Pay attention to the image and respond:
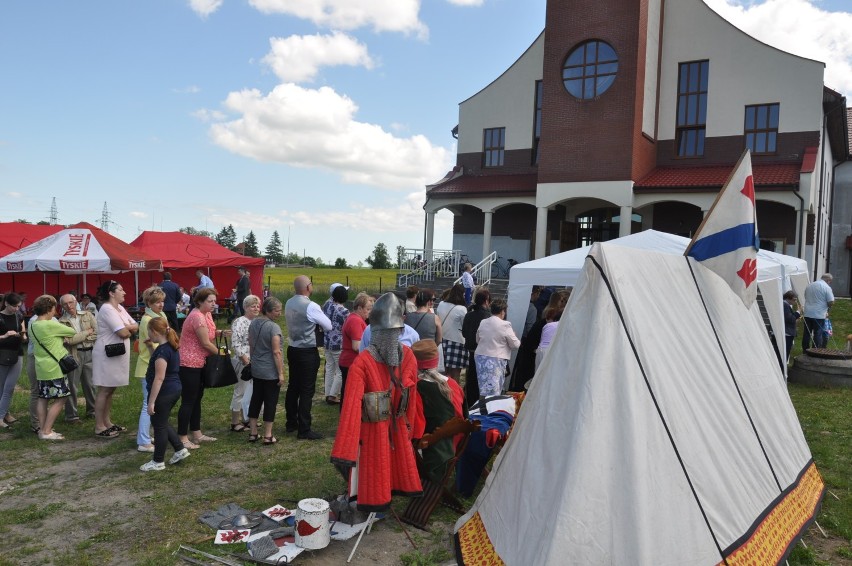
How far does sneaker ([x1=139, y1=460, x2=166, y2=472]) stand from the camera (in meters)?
5.73

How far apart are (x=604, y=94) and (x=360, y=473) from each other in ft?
60.4

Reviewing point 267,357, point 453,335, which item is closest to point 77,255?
point 267,357

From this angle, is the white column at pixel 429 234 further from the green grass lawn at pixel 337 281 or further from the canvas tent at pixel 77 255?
the canvas tent at pixel 77 255

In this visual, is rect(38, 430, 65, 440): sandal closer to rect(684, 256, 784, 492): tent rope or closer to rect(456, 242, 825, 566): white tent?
rect(456, 242, 825, 566): white tent

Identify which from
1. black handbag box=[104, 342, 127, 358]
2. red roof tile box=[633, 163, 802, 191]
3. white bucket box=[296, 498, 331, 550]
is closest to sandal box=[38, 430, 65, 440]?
black handbag box=[104, 342, 127, 358]

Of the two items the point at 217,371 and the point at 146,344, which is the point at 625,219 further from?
the point at 146,344

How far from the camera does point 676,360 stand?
12.2 ft

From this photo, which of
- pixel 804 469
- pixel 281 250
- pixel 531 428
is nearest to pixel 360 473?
pixel 531 428

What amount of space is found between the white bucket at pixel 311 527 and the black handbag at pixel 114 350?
142 inches

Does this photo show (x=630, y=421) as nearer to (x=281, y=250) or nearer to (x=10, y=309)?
(x=10, y=309)

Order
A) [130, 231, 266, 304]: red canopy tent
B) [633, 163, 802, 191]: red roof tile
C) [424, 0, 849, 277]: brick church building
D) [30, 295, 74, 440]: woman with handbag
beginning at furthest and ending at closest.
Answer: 1. [130, 231, 266, 304]: red canopy tent
2. [424, 0, 849, 277]: brick church building
3. [633, 163, 802, 191]: red roof tile
4. [30, 295, 74, 440]: woman with handbag

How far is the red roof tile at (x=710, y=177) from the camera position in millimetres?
18219

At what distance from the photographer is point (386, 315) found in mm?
4473

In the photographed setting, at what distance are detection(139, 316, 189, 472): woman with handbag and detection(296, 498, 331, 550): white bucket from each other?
7.68 ft
